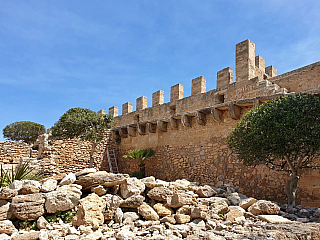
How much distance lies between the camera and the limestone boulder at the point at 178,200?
242 inches

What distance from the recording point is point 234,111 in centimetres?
991

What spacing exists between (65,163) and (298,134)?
34.9 feet

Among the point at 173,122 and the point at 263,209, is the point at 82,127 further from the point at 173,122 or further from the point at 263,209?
the point at 263,209

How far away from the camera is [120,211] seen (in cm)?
580

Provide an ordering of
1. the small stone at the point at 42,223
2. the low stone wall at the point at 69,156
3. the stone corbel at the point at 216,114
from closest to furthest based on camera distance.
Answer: the small stone at the point at 42,223 < the stone corbel at the point at 216,114 < the low stone wall at the point at 69,156

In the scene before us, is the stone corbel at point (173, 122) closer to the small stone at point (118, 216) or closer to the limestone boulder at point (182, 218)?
the limestone boulder at point (182, 218)

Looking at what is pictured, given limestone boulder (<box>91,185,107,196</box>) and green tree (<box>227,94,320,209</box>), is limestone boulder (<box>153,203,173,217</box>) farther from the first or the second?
green tree (<box>227,94,320,209</box>)

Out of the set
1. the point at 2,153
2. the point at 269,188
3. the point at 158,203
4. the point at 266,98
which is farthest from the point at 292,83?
the point at 2,153

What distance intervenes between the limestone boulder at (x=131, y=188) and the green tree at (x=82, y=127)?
737 centimetres

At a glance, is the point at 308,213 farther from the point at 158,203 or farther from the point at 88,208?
the point at 88,208

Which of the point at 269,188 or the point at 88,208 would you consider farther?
the point at 269,188

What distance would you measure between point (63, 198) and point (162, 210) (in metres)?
2.13

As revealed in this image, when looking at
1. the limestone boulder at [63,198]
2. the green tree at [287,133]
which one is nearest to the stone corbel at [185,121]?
the green tree at [287,133]

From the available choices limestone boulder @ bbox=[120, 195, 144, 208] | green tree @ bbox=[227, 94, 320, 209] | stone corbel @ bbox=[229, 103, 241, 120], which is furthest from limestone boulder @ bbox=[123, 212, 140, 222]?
stone corbel @ bbox=[229, 103, 241, 120]
